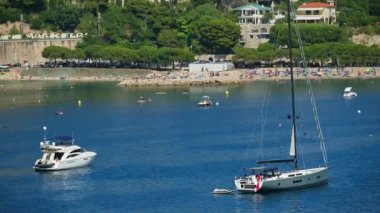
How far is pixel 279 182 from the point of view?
50.2 m

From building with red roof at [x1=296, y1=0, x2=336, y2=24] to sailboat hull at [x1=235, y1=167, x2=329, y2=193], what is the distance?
6799 cm

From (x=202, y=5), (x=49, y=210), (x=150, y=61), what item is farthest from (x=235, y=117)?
(x=202, y=5)

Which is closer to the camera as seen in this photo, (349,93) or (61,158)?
(61,158)

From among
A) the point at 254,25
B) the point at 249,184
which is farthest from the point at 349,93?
the point at 249,184

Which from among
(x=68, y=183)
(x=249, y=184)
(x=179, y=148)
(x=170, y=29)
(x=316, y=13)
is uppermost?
(x=316, y=13)

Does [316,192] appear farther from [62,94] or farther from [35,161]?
[62,94]

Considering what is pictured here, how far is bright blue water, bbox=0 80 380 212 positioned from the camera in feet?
163

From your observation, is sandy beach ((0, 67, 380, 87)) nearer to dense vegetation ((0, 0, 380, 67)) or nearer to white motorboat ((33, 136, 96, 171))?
dense vegetation ((0, 0, 380, 67))

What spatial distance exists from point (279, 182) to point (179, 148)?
44.1ft

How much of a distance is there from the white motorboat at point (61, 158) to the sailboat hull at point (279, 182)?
376 inches

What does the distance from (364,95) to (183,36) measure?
29924 mm

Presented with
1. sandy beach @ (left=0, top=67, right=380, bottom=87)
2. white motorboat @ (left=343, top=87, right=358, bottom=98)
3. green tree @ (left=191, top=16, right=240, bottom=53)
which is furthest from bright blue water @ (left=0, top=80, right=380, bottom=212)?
green tree @ (left=191, top=16, right=240, bottom=53)

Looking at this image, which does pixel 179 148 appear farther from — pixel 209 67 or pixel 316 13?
pixel 316 13

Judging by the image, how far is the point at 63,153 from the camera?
57.7m
